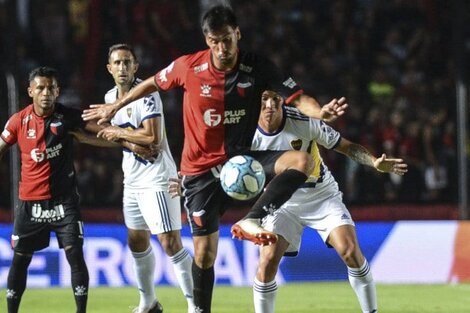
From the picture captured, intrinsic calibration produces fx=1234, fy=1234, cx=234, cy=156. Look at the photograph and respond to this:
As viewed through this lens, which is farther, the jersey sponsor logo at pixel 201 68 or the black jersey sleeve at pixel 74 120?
the black jersey sleeve at pixel 74 120

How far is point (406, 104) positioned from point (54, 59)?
519 centimetres

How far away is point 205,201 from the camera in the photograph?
864cm

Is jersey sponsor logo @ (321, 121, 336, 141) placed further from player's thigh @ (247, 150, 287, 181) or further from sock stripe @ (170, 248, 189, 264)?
sock stripe @ (170, 248, 189, 264)

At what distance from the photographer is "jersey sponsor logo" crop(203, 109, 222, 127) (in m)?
8.47

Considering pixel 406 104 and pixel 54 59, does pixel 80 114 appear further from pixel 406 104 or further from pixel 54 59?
pixel 54 59

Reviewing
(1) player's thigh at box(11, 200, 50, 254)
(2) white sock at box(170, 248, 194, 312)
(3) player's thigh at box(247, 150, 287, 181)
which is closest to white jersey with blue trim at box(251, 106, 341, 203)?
(3) player's thigh at box(247, 150, 287, 181)

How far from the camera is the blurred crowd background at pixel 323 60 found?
15.1m

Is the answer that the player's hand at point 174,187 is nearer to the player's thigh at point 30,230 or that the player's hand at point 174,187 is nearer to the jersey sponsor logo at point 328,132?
the player's thigh at point 30,230

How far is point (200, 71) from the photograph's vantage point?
27.9 ft

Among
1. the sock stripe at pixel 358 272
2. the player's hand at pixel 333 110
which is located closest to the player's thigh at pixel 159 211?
the sock stripe at pixel 358 272

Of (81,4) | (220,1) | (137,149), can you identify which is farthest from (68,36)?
(137,149)

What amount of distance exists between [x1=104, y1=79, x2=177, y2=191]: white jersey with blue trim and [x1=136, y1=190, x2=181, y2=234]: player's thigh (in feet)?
0.22

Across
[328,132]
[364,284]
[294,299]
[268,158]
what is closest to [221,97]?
[268,158]

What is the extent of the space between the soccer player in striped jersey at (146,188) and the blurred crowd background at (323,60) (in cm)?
387
